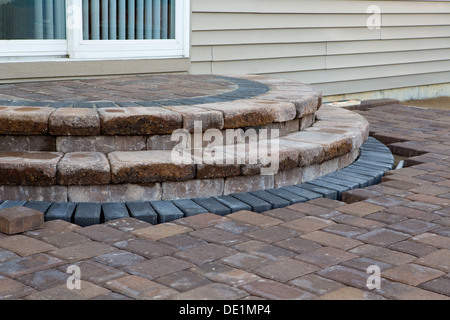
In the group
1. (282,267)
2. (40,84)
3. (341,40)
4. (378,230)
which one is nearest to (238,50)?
(341,40)

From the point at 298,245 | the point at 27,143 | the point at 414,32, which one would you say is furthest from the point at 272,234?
the point at 414,32

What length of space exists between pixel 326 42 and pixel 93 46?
304 centimetres

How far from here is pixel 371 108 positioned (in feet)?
22.7

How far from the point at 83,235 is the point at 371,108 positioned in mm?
4855

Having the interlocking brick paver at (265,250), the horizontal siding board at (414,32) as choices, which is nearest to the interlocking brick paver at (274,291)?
the interlocking brick paver at (265,250)

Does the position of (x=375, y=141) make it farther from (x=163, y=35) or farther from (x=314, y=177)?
(x=163, y=35)

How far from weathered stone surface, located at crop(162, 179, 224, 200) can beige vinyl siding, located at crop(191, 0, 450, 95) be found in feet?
8.73

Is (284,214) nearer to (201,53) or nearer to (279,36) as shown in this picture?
(201,53)

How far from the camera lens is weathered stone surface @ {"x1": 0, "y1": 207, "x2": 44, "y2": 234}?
9.09 ft

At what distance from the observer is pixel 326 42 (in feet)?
23.3

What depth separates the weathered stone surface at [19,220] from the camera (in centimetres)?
277

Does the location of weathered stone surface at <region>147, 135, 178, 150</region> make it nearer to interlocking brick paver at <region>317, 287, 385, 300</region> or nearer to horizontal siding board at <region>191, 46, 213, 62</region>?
interlocking brick paver at <region>317, 287, 385, 300</region>
